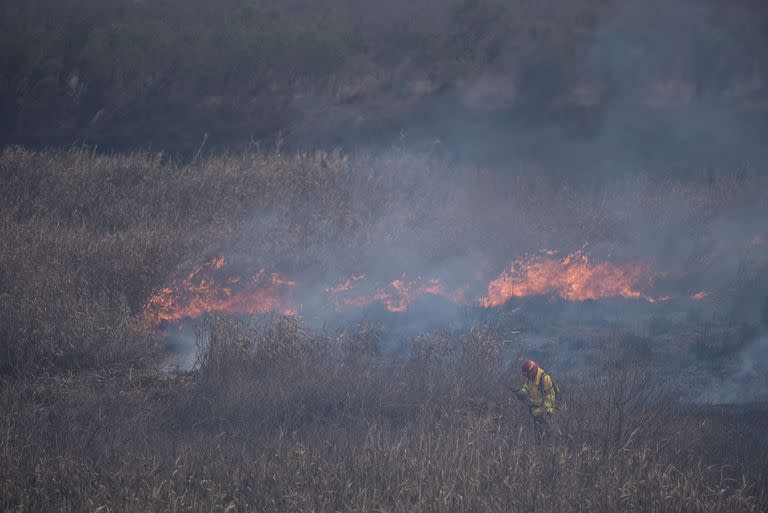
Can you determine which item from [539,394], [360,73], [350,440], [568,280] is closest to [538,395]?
[539,394]

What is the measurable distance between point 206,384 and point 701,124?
15.6m

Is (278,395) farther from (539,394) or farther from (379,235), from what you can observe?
(379,235)

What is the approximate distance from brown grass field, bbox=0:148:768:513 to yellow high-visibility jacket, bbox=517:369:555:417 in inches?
7.6

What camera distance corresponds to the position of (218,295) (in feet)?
40.0

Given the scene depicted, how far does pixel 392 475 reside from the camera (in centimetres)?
610

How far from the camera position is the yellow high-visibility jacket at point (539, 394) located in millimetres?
7574

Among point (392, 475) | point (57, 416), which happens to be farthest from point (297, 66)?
point (392, 475)

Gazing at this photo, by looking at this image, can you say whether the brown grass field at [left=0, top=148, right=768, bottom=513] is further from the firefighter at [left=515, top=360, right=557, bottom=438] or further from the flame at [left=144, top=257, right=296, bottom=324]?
the flame at [left=144, top=257, right=296, bottom=324]

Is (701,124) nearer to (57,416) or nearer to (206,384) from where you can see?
(206,384)

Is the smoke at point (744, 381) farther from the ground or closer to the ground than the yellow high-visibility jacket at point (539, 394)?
closer to the ground

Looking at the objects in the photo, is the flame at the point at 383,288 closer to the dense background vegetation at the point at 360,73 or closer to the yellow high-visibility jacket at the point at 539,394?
the yellow high-visibility jacket at the point at 539,394

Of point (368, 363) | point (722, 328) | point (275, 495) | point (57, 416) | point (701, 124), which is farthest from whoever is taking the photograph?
point (701, 124)

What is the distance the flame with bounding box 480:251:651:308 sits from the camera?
12977 millimetres

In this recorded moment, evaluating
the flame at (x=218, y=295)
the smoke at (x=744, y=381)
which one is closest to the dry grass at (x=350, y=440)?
the smoke at (x=744, y=381)
